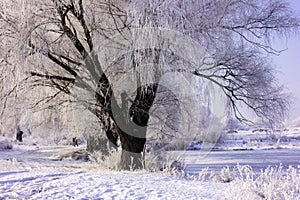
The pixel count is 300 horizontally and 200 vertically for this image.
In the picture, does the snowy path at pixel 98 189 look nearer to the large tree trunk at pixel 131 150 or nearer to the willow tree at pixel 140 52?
the willow tree at pixel 140 52

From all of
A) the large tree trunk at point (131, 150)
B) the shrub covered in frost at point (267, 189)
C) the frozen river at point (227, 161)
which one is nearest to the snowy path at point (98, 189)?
the shrub covered in frost at point (267, 189)

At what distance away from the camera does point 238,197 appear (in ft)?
14.5

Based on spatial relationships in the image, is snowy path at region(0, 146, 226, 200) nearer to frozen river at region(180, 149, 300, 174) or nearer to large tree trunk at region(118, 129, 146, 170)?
large tree trunk at region(118, 129, 146, 170)

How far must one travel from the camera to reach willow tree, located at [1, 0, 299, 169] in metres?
7.70

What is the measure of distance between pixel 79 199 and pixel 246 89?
6219 mm

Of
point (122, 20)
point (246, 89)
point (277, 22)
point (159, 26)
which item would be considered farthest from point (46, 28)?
point (277, 22)

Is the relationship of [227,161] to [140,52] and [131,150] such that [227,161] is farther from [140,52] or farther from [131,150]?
[140,52]

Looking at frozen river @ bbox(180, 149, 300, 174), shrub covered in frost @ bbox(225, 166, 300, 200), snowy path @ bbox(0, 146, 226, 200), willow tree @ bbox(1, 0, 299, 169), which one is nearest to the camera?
shrub covered in frost @ bbox(225, 166, 300, 200)

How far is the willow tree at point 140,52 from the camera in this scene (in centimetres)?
770

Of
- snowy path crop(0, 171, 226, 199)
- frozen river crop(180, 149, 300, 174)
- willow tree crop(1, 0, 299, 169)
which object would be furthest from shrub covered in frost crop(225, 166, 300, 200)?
frozen river crop(180, 149, 300, 174)

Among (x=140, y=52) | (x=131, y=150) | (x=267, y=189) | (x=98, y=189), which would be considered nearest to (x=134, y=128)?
(x=131, y=150)

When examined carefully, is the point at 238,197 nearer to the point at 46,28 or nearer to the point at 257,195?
the point at 257,195

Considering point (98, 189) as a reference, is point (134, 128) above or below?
above

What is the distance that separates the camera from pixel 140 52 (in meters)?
7.65
